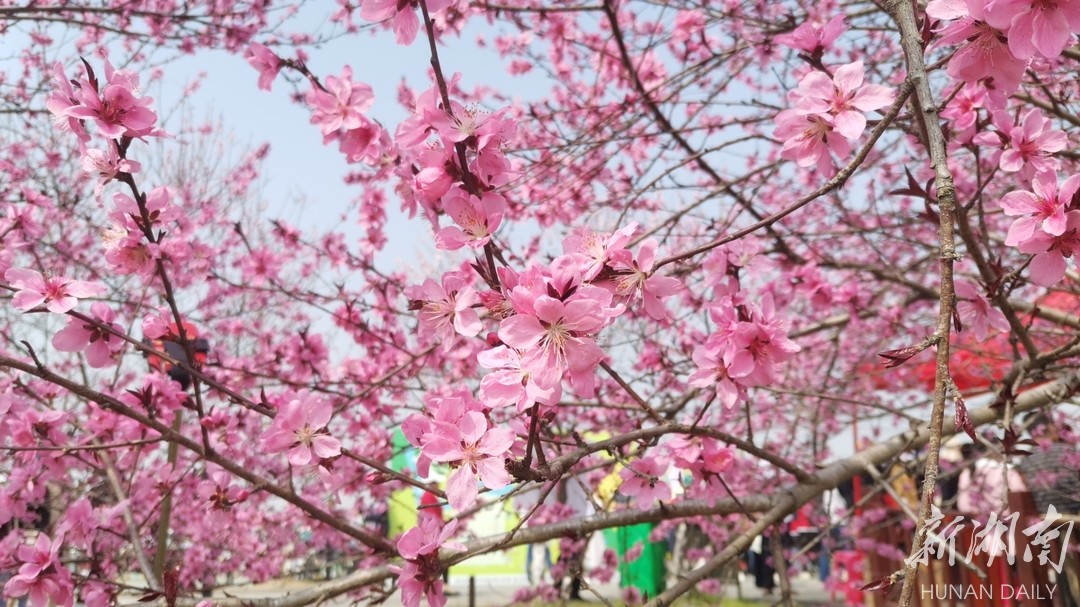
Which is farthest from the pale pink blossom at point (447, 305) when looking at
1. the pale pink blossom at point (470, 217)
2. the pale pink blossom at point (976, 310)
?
the pale pink blossom at point (976, 310)

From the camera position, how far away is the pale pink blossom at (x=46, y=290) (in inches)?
61.4

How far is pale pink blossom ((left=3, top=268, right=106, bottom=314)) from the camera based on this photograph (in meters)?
1.56

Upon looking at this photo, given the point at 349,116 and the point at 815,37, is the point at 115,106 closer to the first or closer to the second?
the point at 349,116

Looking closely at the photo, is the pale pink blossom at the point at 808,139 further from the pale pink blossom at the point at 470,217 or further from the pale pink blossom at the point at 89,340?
the pale pink blossom at the point at 89,340

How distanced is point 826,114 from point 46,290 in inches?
70.3

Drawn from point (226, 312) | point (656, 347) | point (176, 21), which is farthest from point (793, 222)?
point (226, 312)

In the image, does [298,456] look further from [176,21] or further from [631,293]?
[176,21]

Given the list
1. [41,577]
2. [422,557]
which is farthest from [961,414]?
[41,577]

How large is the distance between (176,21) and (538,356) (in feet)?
12.6

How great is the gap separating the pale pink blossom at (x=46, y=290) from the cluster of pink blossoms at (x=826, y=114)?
5.25 ft

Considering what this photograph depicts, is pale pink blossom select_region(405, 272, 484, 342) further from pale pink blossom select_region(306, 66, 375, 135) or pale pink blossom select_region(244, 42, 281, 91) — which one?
pale pink blossom select_region(244, 42, 281, 91)

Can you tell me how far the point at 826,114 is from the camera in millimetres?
1383

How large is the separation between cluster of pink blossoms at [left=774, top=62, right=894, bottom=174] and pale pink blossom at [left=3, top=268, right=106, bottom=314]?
160 centimetres

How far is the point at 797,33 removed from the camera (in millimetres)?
1517
